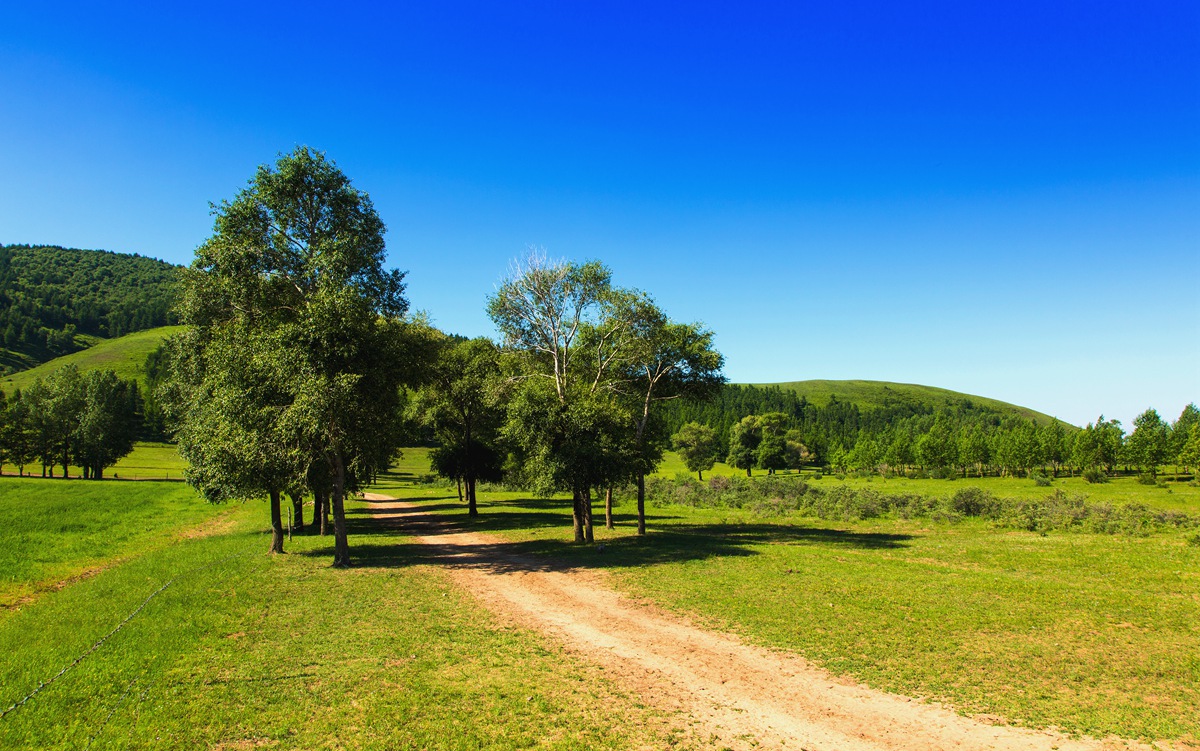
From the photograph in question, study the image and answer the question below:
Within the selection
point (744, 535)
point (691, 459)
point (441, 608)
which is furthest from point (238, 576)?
point (691, 459)

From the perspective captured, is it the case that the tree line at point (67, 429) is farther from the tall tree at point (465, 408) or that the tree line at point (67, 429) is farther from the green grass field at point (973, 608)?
the green grass field at point (973, 608)

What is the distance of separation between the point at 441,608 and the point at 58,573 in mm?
16146

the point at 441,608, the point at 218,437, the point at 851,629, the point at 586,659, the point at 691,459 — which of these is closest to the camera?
the point at 586,659

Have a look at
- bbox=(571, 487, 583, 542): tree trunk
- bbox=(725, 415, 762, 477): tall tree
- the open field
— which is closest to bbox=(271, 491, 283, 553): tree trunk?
the open field

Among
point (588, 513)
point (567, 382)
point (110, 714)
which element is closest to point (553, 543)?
point (588, 513)

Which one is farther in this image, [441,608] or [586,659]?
[441,608]

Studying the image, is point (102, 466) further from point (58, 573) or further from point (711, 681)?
point (711, 681)

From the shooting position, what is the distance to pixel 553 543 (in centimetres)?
2881

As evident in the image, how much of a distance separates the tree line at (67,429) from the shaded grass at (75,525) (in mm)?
23186

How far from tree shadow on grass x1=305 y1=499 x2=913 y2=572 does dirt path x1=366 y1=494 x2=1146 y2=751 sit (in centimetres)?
585

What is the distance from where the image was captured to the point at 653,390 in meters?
33.6

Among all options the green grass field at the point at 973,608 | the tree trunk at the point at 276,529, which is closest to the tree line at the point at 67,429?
the tree trunk at the point at 276,529

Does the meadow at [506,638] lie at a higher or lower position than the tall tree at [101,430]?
lower

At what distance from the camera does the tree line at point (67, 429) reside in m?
73.6
